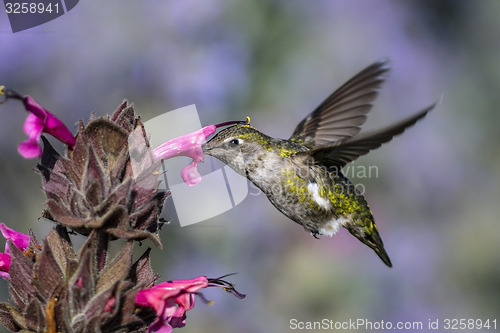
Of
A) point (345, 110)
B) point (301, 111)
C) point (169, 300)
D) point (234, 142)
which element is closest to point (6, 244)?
point (169, 300)

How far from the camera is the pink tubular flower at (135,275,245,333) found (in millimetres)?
1654

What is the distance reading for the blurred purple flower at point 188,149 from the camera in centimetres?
194

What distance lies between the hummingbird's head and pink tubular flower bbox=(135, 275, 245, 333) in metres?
0.62

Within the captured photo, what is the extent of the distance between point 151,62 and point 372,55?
89.3 inches

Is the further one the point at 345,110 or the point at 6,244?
the point at 345,110

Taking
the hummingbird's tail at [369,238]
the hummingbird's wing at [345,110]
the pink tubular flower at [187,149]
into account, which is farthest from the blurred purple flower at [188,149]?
the hummingbird's tail at [369,238]

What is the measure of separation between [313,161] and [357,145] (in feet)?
1.19

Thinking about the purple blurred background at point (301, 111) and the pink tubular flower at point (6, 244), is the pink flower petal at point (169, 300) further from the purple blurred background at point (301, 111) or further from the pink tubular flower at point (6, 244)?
the purple blurred background at point (301, 111)

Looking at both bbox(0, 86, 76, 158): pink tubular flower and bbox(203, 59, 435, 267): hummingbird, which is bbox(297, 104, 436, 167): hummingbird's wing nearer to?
bbox(203, 59, 435, 267): hummingbird

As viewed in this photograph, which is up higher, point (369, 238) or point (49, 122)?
point (49, 122)

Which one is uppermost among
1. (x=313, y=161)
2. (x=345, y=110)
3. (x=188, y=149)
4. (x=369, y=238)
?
(x=345, y=110)

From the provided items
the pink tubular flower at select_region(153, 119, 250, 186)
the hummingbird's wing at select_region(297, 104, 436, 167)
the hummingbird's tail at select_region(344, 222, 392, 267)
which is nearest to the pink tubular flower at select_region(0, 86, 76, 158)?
the pink tubular flower at select_region(153, 119, 250, 186)

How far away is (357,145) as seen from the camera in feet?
7.17

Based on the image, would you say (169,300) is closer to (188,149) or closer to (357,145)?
(188,149)
